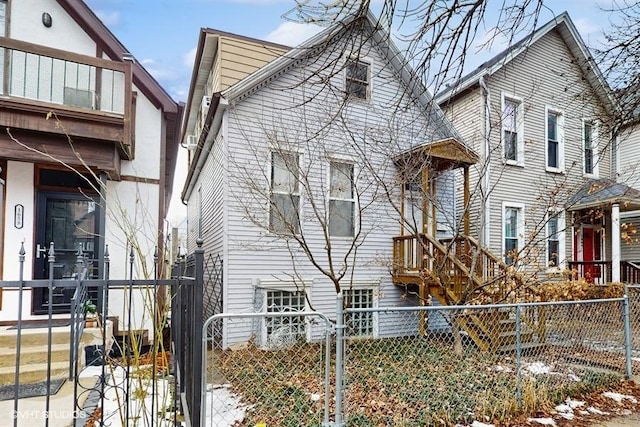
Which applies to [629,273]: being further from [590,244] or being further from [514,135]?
[514,135]

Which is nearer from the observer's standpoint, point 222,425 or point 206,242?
point 222,425

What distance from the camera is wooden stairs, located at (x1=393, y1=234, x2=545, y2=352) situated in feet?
20.6

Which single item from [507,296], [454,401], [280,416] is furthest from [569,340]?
[280,416]

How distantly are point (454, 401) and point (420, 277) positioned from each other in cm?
385

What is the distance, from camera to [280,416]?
4305mm

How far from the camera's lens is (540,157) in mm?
12570

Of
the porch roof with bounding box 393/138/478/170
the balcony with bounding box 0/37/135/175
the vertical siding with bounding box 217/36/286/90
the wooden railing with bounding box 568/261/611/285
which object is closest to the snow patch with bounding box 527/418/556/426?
the porch roof with bounding box 393/138/478/170

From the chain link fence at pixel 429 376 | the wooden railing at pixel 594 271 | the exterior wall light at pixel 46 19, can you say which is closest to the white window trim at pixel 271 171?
the chain link fence at pixel 429 376

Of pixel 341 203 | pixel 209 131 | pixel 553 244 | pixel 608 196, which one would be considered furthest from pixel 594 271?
pixel 209 131

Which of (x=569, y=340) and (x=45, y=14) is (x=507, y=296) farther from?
(x=45, y=14)

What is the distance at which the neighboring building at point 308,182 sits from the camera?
7984 mm

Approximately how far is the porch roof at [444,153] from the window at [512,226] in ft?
11.8

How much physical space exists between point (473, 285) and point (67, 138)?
754 centimetres

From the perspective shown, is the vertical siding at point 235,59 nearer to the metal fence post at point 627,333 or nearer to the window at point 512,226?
the window at point 512,226
